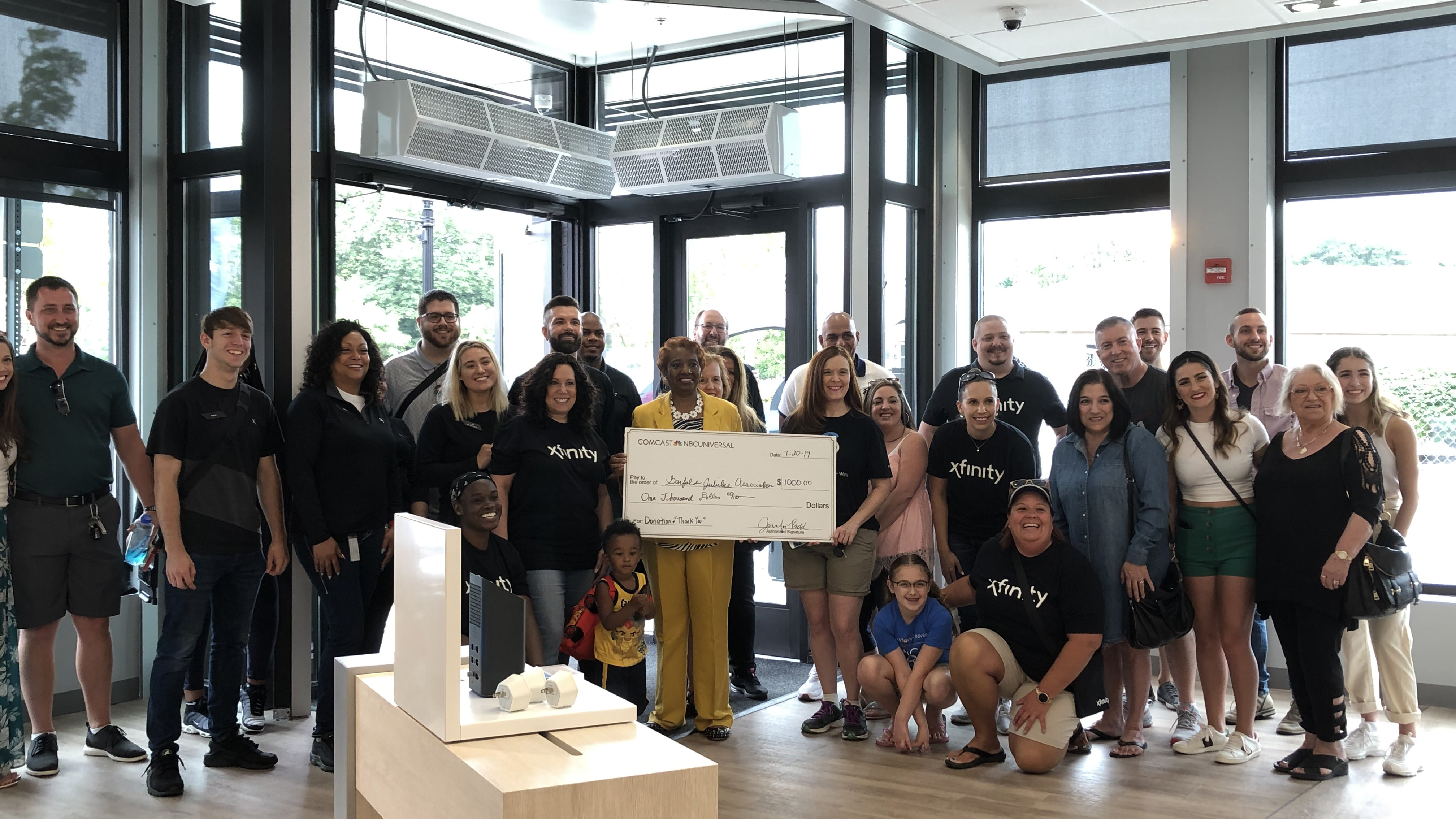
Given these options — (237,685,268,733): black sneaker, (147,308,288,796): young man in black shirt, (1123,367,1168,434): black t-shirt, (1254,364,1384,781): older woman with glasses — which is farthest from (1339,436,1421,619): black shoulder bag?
(237,685,268,733): black sneaker

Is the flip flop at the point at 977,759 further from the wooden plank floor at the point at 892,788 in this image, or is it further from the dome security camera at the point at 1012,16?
the dome security camera at the point at 1012,16

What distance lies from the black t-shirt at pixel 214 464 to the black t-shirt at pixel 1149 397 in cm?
349

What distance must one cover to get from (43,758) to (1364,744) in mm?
4815

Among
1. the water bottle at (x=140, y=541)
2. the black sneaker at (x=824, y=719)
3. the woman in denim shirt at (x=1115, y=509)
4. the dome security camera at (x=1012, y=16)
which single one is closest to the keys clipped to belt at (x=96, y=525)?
the water bottle at (x=140, y=541)

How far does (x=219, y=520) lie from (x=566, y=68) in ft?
12.3

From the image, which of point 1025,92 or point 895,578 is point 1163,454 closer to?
point 895,578

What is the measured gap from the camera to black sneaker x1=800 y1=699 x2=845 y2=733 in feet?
16.4

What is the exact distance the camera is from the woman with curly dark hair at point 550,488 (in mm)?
4602

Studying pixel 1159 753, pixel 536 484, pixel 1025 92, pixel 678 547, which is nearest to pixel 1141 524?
pixel 1159 753

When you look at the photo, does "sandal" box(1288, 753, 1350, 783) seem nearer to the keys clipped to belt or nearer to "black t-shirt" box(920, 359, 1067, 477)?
"black t-shirt" box(920, 359, 1067, 477)

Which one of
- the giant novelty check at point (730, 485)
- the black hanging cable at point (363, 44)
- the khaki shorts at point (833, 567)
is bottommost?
the khaki shorts at point (833, 567)

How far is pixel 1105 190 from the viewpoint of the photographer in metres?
6.51

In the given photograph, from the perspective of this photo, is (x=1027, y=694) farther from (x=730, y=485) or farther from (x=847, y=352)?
(x=847, y=352)

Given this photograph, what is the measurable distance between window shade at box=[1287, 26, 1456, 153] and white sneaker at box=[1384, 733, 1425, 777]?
2.88 metres
